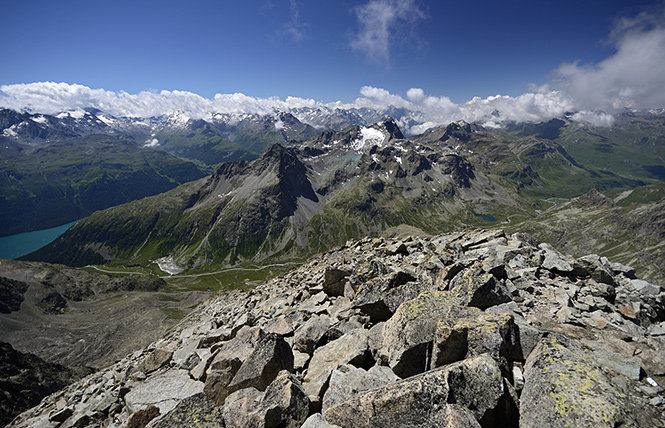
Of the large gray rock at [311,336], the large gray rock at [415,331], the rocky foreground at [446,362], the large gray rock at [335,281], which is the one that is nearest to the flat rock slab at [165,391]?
the rocky foreground at [446,362]

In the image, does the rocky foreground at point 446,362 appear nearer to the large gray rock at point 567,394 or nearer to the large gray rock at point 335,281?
the large gray rock at point 567,394

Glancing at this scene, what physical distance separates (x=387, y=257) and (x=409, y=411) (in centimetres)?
2100

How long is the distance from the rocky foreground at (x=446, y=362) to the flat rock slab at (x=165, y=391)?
94 mm

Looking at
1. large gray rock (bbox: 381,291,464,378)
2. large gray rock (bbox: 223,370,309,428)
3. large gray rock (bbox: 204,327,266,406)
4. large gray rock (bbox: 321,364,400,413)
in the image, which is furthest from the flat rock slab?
large gray rock (bbox: 381,291,464,378)

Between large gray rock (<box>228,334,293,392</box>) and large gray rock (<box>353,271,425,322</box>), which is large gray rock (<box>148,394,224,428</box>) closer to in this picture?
large gray rock (<box>228,334,293,392</box>)

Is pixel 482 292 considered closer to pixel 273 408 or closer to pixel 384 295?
pixel 384 295

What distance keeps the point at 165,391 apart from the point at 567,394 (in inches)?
738

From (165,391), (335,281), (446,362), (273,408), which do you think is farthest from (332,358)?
(335,281)

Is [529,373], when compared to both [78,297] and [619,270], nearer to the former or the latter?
[619,270]

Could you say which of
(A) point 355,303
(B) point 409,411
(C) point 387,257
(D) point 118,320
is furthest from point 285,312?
(D) point 118,320

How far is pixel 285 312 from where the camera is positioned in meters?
22.9

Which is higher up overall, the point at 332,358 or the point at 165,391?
the point at 332,358

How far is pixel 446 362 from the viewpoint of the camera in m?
9.32

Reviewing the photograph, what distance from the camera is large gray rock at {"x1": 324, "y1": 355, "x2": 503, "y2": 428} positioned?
24.0 ft
